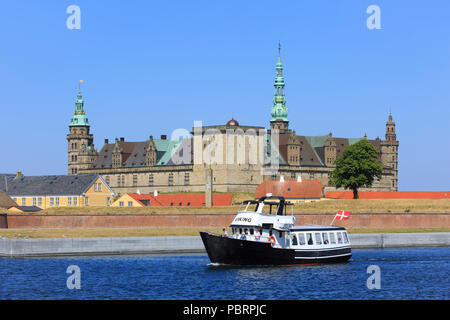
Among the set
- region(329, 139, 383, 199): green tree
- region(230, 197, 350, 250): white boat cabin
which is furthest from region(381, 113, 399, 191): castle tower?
region(230, 197, 350, 250): white boat cabin

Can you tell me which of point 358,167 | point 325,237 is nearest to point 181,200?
point 358,167

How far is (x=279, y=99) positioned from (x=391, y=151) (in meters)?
27.8

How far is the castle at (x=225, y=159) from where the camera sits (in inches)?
6152

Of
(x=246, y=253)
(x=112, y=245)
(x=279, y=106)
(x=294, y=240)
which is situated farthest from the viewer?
(x=279, y=106)

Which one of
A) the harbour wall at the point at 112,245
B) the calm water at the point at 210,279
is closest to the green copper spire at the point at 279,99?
the harbour wall at the point at 112,245

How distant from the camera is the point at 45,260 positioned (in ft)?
224

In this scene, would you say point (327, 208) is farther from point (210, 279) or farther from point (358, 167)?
point (210, 279)

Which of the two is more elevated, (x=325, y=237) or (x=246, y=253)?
(x=325, y=237)

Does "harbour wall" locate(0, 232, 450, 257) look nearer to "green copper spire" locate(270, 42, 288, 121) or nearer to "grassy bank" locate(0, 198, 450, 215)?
"grassy bank" locate(0, 198, 450, 215)

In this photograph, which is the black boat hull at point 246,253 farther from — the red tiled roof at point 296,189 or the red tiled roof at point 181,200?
the red tiled roof at point 296,189

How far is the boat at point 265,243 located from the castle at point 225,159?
8017 cm

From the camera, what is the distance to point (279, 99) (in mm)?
195875
